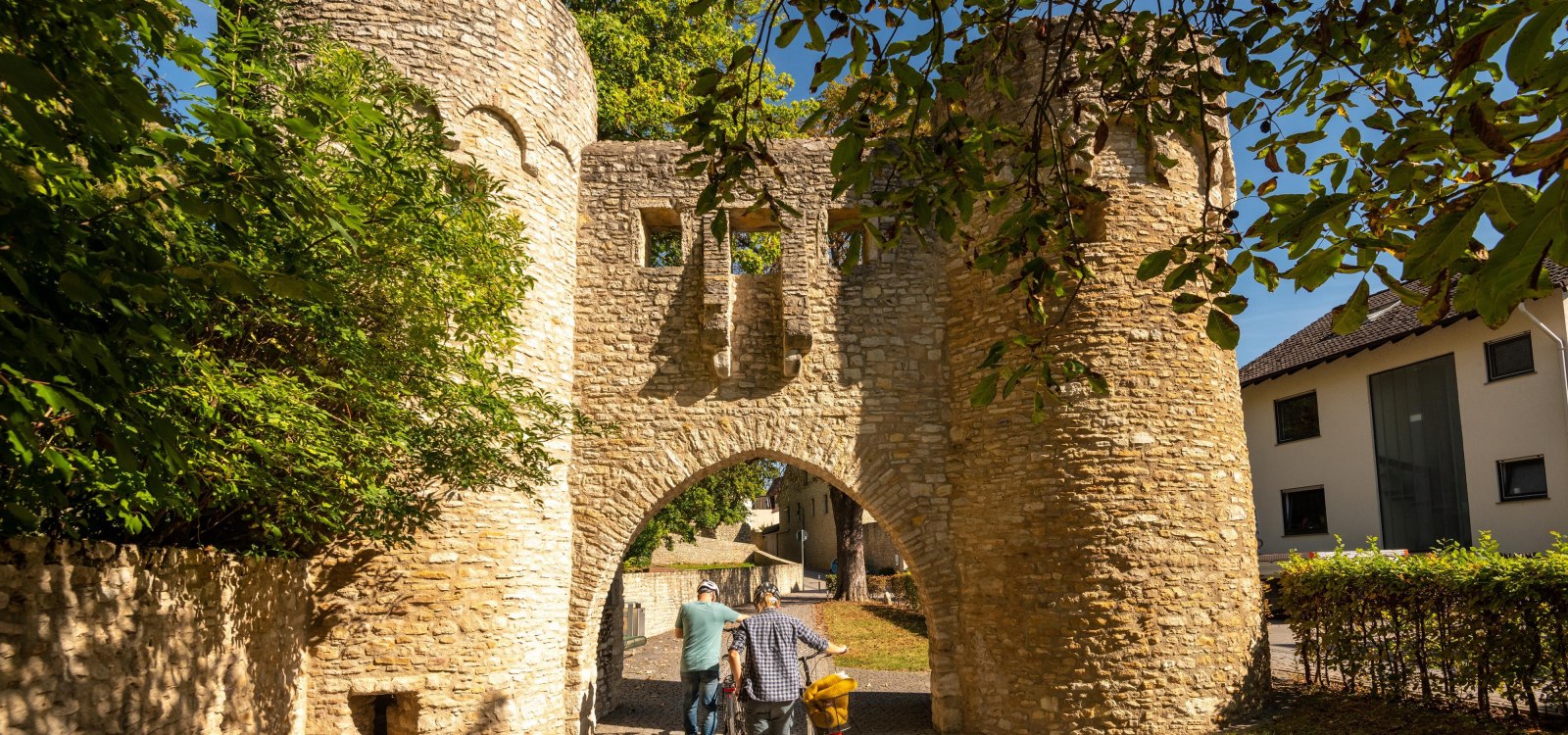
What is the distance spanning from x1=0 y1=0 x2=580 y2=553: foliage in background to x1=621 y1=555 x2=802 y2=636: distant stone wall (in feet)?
31.0

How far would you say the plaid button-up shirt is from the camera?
6.64m

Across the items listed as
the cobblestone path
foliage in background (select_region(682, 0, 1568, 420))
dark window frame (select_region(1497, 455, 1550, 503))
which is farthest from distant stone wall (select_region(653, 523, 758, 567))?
foliage in background (select_region(682, 0, 1568, 420))

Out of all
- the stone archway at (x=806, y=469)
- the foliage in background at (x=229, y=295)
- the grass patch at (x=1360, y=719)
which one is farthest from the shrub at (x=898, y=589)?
the foliage in background at (x=229, y=295)

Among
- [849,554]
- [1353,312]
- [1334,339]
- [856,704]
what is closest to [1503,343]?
[1334,339]

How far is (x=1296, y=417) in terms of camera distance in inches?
747

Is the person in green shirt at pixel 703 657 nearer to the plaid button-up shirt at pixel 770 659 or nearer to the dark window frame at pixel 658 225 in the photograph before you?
the plaid button-up shirt at pixel 770 659

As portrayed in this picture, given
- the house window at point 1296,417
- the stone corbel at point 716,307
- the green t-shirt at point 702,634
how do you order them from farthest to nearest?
the house window at point 1296,417
the stone corbel at point 716,307
the green t-shirt at point 702,634

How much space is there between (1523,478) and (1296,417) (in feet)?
16.0

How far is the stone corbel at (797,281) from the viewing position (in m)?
9.59

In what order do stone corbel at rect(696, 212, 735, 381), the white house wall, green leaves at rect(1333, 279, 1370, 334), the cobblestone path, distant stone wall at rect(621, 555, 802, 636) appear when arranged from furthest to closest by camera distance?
distant stone wall at rect(621, 555, 802, 636)
the white house wall
the cobblestone path
stone corbel at rect(696, 212, 735, 381)
green leaves at rect(1333, 279, 1370, 334)

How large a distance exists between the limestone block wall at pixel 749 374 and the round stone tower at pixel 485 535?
0.32m

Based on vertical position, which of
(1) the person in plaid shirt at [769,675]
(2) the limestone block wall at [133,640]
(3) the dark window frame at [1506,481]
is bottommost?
(1) the person in plaid shirt at [769,675]

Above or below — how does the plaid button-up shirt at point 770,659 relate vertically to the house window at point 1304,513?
below

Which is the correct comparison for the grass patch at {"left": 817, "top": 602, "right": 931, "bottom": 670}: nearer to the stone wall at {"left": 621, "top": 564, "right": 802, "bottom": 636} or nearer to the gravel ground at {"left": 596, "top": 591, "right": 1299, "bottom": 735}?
the gravel ground at {"left": 596, "top": 591, "right": 1299, "bottom": 735}
